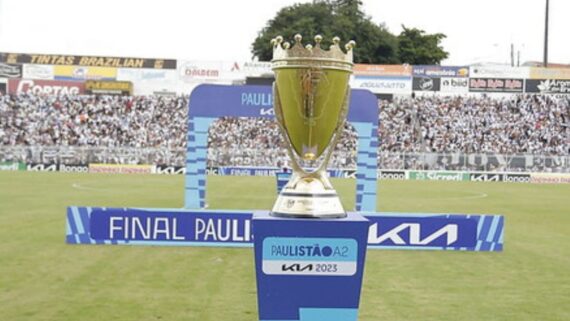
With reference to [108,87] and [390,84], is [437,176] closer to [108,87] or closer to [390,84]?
[390,84]

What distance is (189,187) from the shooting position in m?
17.9

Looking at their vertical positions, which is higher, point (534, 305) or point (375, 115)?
point (375, 115)

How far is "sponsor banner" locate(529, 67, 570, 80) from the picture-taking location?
5178 cm

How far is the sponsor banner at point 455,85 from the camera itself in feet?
173

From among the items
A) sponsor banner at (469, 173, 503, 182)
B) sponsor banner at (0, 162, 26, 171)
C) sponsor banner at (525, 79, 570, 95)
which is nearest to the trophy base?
sponsor banner at (469, 173, 503, 182)

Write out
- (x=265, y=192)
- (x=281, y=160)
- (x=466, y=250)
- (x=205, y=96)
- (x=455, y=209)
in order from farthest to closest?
(x=281, y=160), (x=265, y=192), (x=455, y=209), (x=205, y=96), (x=466, y=250)

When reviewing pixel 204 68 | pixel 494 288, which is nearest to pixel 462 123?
pixel 204 68

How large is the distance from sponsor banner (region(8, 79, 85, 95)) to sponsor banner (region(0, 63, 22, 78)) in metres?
0.52

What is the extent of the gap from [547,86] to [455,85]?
6.02 metres

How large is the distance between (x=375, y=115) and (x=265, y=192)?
923cm

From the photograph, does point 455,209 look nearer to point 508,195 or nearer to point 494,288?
point 508,195

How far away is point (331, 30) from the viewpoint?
2744 inches

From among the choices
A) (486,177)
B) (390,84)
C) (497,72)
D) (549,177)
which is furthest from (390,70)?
(549,177)

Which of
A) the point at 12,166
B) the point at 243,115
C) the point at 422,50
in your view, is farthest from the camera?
the point at 422,50
